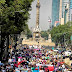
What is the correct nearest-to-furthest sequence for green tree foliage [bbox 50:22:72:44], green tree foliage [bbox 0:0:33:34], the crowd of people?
1. the crowd of people
2. green tree foliage [bbox 0:0:33:34]
3. green tree foliage [bbox 50:22:72:44]

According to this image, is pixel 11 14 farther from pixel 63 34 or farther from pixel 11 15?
pixel 63 34

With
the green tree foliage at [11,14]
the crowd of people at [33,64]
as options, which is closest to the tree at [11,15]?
the green tree foliage at [11,14]

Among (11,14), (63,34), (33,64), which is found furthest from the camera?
(63,34)

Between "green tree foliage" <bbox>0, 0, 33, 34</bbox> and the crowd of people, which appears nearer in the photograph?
the crowd of people

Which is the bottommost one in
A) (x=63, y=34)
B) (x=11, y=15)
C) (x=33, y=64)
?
(x=33, y=64)

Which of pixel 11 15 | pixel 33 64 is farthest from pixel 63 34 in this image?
pixel 33 64

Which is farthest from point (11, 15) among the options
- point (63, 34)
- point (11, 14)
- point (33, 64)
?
point (63, 34)

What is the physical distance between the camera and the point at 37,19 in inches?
4966

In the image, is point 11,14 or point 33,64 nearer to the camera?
point 33,64

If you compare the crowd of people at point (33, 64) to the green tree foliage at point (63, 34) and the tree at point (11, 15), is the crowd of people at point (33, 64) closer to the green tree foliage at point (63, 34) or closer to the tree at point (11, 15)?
the tree at point (11, 15)

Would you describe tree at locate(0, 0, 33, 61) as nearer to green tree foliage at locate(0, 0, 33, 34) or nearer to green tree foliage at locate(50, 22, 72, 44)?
green tree foliage at locate(0, 0, 33, 34)

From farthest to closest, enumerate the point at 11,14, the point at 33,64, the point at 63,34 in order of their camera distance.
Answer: the point at 63,34 → the point at 11,14 → the point at 33,64

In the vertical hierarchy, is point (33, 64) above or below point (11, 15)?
below

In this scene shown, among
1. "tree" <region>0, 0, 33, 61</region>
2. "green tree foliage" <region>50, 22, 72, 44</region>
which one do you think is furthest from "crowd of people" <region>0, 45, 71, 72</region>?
"green tree foliage" <region>50, 22, 72, 44</region>
